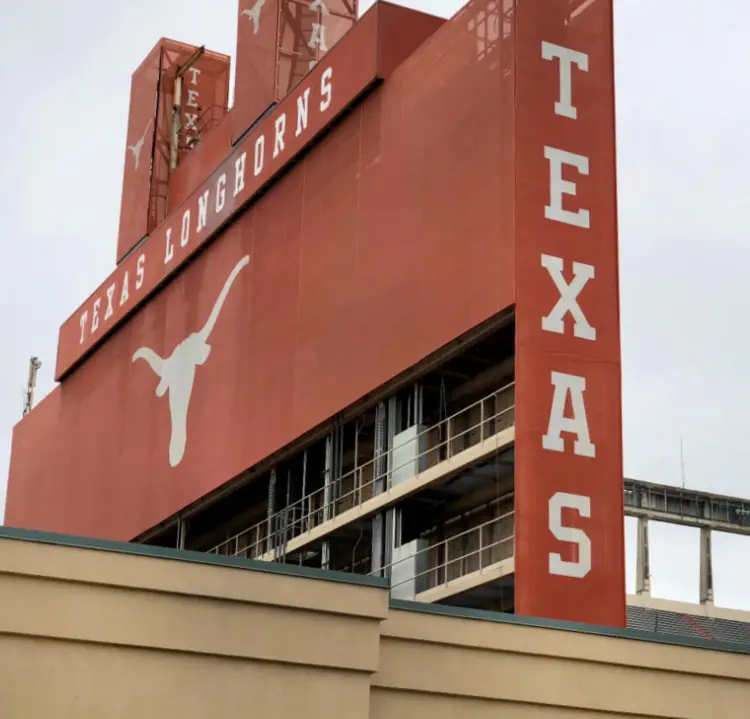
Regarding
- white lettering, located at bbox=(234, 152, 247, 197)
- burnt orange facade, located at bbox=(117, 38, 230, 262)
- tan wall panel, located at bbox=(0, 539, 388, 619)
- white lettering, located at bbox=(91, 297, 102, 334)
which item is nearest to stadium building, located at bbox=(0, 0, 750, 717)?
tan wall panel, located at bbox=(0, 539, 388, 619)

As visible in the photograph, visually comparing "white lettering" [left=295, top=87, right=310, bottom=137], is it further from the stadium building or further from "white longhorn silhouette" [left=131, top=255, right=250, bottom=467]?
"white longhorn silhouette" [left=131, top=255, right=250, bottom=467]

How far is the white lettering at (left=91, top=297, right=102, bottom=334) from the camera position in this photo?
54906mm

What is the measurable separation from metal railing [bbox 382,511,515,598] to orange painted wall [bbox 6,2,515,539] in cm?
401

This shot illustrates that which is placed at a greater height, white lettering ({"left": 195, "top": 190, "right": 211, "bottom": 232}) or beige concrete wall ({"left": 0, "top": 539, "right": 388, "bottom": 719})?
white lettering ({"left": 195, "top": 190, "right": 211, "bottom": 232})

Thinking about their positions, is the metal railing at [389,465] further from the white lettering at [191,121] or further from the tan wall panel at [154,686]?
the white lettering at [191,121]

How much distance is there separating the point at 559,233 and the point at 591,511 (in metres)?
5.69

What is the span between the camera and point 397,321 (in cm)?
3341

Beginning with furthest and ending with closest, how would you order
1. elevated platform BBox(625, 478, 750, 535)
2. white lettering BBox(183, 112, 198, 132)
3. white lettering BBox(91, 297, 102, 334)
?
white lettering BBox(183, 112, 198, 132), elevated platform BBox(625, 478, 750, 535), white lettering BBox(91, 297, 102, 334)

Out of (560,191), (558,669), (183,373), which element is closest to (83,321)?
(183,373)

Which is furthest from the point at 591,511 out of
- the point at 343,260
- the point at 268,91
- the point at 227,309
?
the point at 268,91

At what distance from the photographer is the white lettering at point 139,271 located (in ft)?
168

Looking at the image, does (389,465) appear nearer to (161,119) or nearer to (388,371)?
(388,371)

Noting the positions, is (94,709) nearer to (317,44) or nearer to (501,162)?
(501,162)

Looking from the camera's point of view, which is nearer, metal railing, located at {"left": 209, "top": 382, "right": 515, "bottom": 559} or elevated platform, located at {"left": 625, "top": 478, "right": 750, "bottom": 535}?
metal railing, located at {"left": 209, "top": 382, "right": 515, "bottom": 559}
